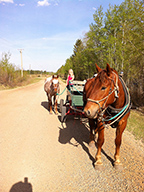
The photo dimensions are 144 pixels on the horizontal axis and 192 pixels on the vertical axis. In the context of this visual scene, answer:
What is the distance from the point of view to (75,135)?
4531mm

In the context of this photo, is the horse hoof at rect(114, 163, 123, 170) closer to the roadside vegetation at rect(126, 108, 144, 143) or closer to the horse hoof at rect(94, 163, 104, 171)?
the horse hoof at rect(94, 163, 104, 171)

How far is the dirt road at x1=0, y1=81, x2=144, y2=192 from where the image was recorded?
2.41 metres

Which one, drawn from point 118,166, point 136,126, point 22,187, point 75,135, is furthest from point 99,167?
point 136,126

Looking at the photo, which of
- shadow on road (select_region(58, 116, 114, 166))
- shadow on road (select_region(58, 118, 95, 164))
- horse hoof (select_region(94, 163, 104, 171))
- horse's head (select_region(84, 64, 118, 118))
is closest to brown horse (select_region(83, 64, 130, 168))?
horse's head (select_region(84, 64, 118, 118))

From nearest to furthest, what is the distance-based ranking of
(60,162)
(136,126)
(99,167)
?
(99,167)
(60,162)
(136,126)

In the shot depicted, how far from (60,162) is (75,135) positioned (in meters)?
1.54

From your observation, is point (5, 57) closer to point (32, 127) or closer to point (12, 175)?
point (32, 127)

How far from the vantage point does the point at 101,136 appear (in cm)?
285

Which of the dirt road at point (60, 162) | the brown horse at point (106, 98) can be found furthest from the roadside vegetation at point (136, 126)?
the brown horse at point (106, 98)

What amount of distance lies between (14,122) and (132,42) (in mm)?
7500

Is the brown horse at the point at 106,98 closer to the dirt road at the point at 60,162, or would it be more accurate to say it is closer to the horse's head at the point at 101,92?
the horse's head at the point at 101,92

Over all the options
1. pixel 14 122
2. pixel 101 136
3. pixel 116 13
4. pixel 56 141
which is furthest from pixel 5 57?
pixel 101 136

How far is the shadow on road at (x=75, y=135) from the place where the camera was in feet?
13.0

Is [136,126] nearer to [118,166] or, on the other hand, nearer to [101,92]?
[118,166]
